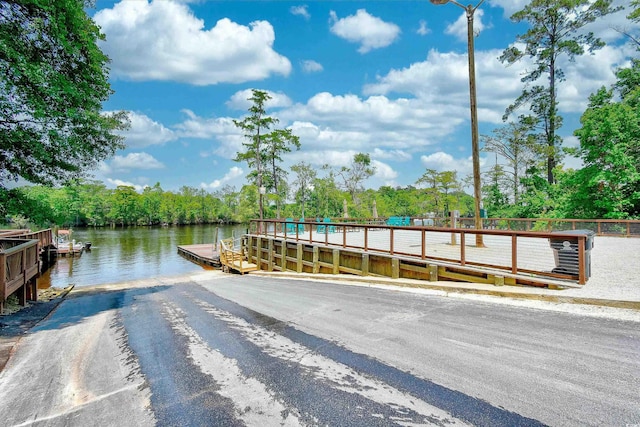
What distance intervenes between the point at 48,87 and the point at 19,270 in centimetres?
416

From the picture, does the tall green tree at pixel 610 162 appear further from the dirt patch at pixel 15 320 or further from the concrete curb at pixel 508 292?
the dirt patch at pixel 15 320

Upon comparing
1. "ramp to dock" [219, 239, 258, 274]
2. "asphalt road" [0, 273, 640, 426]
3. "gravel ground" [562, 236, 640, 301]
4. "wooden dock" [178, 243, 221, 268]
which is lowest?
"wooden dock" [178, 243, 221, 268]

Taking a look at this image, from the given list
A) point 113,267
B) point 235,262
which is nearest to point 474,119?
point 235,262

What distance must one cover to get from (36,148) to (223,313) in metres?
5.50

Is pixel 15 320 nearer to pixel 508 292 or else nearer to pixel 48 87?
pixel 48 87

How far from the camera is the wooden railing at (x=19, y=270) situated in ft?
21.8

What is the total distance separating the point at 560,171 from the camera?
21.6 metres

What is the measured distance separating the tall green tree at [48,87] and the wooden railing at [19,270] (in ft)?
5.74

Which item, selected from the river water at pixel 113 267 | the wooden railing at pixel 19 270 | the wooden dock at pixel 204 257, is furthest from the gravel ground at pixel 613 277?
the wooden dock at pixel 204 257

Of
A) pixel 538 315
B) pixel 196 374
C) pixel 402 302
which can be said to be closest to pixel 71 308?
pixel 196 374

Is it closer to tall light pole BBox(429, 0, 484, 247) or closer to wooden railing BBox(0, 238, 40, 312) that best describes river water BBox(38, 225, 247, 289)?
wooden railing BBox(0, 238, 40, 312)

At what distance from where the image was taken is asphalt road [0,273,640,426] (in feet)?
8.93

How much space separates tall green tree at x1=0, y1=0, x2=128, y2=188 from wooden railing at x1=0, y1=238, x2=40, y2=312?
1.75 metres

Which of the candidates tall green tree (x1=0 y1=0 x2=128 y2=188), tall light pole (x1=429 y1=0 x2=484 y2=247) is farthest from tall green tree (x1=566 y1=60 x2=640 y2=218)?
tall green tree (x1=0 y1=0 x2=128 y2=188)
